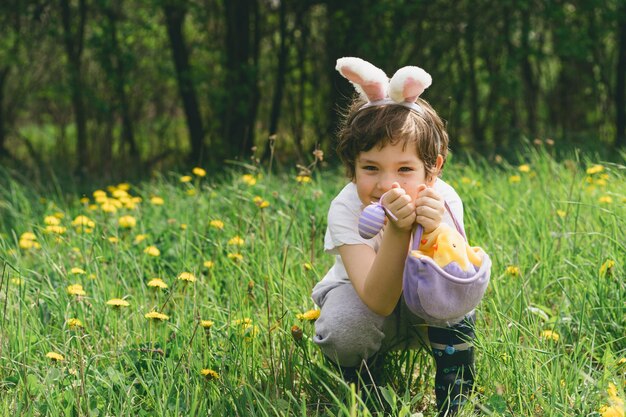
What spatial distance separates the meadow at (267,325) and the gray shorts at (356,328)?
6 centimetres

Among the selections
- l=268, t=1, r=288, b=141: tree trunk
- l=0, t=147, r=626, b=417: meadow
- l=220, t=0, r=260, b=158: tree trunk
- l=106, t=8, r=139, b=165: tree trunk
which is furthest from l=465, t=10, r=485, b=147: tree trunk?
l=0, t=147, r=626, b=417: meadow

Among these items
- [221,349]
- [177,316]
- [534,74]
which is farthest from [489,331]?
[534,74]

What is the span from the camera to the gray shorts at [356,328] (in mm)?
1927

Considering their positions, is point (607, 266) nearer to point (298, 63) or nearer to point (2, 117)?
point (298, 63)

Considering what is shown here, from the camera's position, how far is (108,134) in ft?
21.9

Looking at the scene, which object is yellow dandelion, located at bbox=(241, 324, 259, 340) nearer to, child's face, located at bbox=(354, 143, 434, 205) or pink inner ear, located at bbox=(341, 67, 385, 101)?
child's face, located at bbox=(354, 143, 434, 205)

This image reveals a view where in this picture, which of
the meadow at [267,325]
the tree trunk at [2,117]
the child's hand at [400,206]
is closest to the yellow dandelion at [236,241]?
the meadow at [267,325]

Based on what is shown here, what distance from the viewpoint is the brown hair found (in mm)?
1872

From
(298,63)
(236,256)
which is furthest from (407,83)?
(298,63)

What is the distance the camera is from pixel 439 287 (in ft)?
5.61

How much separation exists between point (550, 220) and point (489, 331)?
0.92 meters

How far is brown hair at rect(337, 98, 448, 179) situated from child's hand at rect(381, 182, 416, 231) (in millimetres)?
172

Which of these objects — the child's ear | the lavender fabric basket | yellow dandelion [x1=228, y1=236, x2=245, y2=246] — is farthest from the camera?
yellow dandelion [x1=228, y1=236, x2=245, y2=246]

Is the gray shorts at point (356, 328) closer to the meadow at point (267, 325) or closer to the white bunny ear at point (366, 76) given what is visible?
the meadow at point (267, 325)
